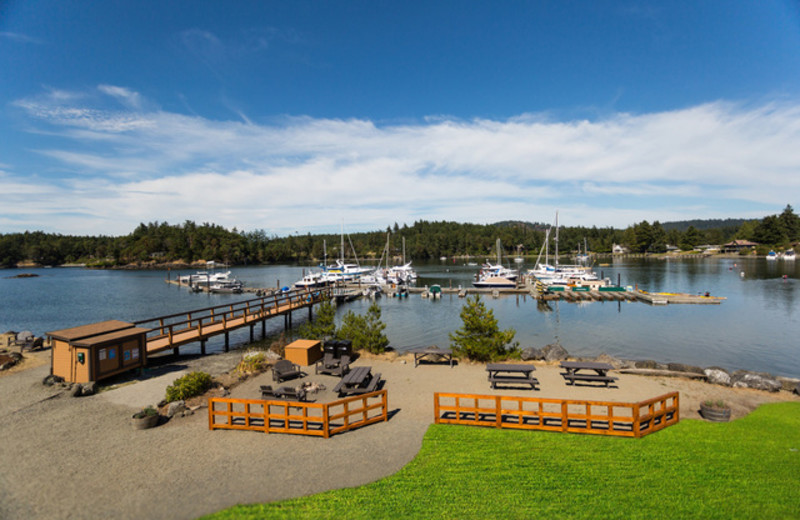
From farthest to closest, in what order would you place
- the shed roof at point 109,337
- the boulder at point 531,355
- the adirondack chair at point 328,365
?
1. the boulder at point 531,355
2. the adirondack chair at point 328,365
3. the shed roof at point 109,337

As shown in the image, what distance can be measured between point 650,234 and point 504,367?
172 meters

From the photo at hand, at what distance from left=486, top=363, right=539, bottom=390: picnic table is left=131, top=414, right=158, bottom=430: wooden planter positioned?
10936 mm

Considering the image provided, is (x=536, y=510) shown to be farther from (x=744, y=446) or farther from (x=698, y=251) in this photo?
(x=698, y=251)

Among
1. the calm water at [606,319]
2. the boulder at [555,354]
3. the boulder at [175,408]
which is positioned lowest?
the calm water at [606,319]

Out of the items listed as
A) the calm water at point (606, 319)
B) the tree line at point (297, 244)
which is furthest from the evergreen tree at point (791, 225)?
the calm water at point (606, 319)

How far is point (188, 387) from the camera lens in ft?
44.0

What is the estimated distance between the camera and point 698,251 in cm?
15562

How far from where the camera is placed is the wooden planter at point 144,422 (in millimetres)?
10906

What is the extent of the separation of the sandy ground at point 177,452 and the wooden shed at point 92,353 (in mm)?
951

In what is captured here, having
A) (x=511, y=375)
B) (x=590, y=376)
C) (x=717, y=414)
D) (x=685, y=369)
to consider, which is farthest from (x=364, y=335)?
(x=685, y=369)

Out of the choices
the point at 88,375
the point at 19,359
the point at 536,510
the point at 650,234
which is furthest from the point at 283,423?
the point at 650,234

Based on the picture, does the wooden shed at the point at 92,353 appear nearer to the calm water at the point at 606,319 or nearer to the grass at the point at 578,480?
the grass at the point at 578,480

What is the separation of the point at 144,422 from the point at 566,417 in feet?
37.8

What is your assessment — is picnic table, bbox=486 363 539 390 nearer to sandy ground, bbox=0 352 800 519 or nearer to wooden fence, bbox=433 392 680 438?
sandy ground, bbox=0 352 800 519
